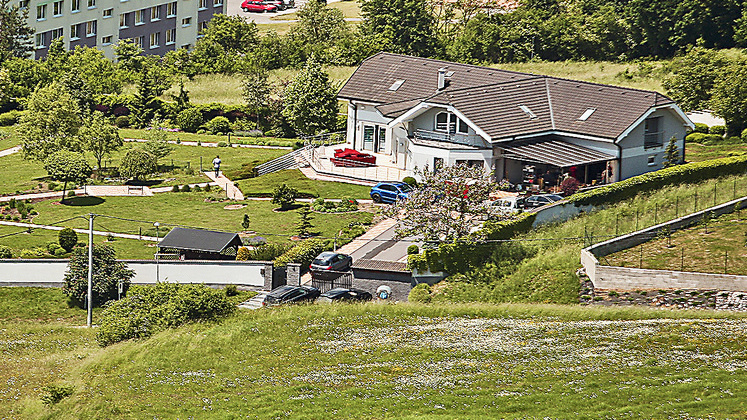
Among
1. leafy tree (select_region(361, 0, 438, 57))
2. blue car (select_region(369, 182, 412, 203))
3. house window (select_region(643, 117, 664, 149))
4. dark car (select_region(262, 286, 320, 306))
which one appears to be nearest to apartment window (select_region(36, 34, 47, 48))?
leafy tree (select_region(361, 0, 438, 57))

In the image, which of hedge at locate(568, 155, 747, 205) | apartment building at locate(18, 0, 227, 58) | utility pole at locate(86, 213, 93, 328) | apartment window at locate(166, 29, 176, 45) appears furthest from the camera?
apartment window at locate(166, 29, 176, 45)

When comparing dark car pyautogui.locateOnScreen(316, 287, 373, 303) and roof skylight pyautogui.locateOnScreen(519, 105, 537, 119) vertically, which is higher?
roof skylight pyautogui.locateOnScreen(519, 105, 537, 119)

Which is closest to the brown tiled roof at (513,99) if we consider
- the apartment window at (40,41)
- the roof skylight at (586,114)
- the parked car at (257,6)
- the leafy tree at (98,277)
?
the roof skylight at (586,114)

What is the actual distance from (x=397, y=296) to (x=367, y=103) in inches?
1336

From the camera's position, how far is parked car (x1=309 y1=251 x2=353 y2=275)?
6169 cm

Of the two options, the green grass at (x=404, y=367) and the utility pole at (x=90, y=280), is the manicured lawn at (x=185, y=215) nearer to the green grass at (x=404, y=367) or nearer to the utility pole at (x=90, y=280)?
the utility pole at (x=90, y=280)

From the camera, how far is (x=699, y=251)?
60.3m

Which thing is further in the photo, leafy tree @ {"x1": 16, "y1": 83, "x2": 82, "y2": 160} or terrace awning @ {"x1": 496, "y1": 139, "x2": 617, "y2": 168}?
leafy tree @ {"x1": 16, "y1": 83, "x2": 82, "y2": 160}

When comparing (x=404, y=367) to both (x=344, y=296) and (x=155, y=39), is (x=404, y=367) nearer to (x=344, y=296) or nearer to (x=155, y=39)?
(x=344, y=296)

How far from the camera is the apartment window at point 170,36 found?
141m

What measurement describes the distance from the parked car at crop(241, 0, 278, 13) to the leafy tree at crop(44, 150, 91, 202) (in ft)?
312

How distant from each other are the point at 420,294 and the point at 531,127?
85.3 ft

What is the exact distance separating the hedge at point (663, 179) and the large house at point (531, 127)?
4978mm

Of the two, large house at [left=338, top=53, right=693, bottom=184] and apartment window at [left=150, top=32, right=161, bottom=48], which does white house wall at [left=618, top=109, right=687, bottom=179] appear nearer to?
large house at [left=338, top=53, right=693, bottom=184]
